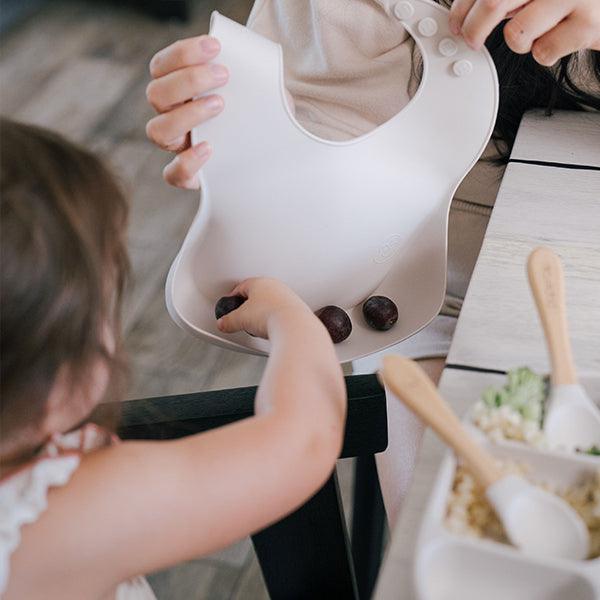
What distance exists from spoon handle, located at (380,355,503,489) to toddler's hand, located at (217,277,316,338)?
0.59 feet

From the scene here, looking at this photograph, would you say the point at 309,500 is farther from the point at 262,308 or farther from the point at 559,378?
the point at 559,378

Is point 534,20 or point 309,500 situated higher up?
point 534,20

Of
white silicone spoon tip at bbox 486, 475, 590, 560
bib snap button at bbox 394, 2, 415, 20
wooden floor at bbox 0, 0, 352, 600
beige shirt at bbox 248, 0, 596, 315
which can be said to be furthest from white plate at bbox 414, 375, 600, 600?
wooden floor at bbox 0, 0, 352, 600

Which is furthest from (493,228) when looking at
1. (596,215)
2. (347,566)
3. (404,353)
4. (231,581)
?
(231,581)

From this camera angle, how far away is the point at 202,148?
818mm

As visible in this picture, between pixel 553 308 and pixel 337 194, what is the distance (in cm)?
28

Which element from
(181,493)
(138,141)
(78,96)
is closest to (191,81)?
(181,493)

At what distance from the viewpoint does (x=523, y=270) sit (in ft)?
2.51

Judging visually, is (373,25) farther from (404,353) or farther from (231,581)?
(231,581)

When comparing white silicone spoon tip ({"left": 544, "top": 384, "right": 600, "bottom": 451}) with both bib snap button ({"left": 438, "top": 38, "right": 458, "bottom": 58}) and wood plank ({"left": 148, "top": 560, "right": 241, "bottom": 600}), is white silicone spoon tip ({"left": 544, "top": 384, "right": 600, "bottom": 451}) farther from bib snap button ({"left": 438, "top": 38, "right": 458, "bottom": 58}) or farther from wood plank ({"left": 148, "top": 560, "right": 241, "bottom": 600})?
wood plank ({"left": 148, "top": 560, "right": 241, "bottom": 600})

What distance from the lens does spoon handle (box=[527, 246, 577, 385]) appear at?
0.60 m

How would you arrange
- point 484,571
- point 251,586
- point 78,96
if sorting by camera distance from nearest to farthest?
point 484,571 → point 251,586 → point 78,96

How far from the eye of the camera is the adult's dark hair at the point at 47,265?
1.82ft

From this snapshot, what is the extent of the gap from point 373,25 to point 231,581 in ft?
2.85
